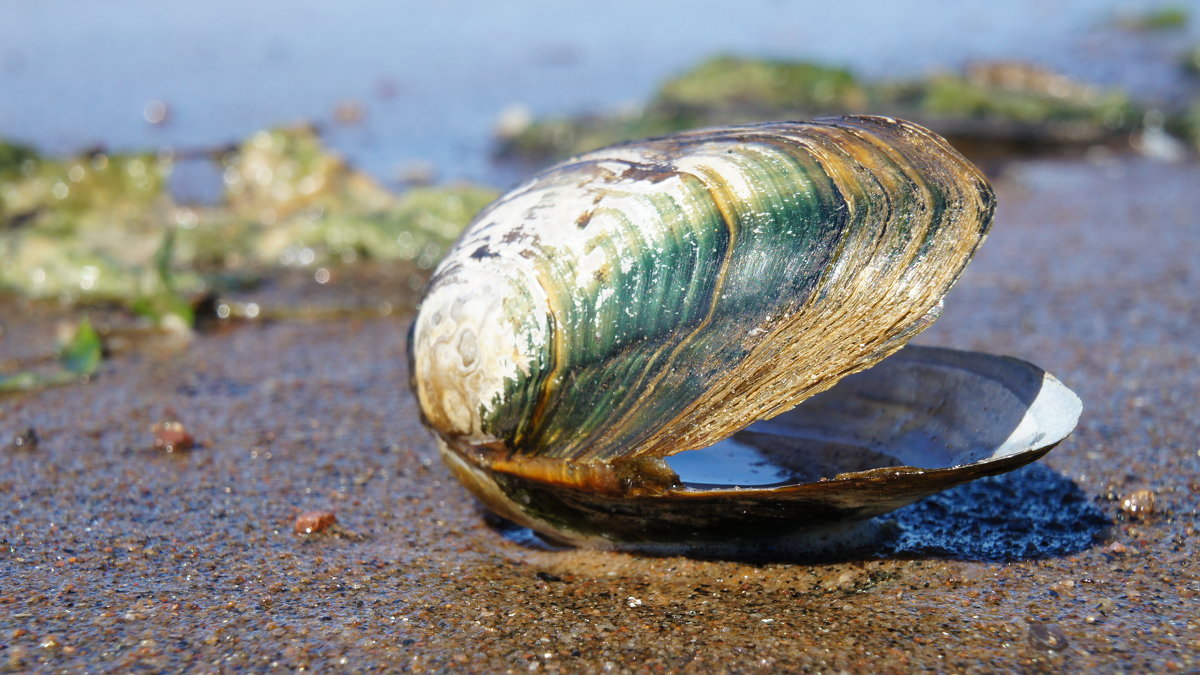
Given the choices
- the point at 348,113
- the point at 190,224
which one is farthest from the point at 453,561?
the point at 348,113

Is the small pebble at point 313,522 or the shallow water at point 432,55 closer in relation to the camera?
the small pebble at point 313,522

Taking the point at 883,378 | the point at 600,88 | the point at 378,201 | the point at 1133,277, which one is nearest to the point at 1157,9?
the point at 600,88

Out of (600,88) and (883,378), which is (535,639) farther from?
(600,88)

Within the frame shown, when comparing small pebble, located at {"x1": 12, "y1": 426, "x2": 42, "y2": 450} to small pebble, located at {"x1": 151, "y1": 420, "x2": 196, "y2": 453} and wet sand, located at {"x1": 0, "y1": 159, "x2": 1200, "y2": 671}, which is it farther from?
small pebble, located at {"x1": 151, "y1": 420, "x2": 196, "y2": 453}

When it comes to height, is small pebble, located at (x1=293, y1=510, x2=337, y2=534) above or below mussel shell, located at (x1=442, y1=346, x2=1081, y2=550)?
below

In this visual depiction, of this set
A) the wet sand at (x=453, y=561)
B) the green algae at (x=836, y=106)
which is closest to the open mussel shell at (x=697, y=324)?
the wet sand at (x=453, y=561)

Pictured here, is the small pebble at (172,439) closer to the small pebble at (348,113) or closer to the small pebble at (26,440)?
the small pebble at (26,440)

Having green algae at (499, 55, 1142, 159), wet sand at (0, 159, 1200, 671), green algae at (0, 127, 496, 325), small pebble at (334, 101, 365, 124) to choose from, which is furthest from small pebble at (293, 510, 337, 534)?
small pebble at (334, 101, 365, 124)
